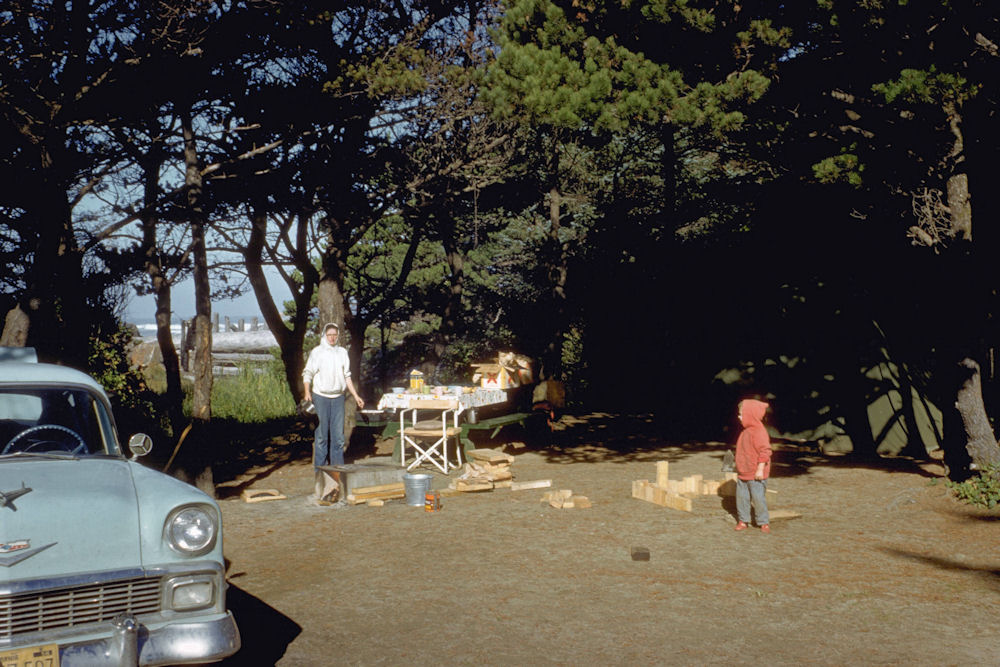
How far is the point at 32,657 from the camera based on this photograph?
13.0 feet

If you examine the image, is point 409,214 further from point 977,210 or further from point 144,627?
point 144,627

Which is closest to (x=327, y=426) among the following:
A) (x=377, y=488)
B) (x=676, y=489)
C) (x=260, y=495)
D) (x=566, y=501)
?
(x=260, y=495)

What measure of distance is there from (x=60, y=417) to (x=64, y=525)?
1.61m

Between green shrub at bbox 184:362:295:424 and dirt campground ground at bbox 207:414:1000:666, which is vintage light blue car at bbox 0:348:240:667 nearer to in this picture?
dirt campground ground at bbox 207:414:1000:666

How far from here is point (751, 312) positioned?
17.9 m

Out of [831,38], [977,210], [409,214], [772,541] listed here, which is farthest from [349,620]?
[409,214]

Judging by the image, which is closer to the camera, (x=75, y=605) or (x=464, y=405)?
(x=75, y=605)

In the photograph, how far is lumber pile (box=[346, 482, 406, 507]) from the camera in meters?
10.9

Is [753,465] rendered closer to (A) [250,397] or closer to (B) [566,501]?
(B) [566,501]

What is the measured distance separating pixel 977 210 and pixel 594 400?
14.5 m

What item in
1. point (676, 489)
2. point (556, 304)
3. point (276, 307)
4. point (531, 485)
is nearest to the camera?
point (676, 489)

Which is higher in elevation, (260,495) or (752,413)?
(752,413)

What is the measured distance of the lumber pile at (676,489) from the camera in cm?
1063

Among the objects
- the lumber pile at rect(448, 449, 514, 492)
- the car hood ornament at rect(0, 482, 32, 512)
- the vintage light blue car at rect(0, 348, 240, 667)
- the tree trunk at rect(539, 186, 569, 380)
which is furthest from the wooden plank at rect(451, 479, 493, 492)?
the tree trunk at rect(539, 186, 569, 380)
